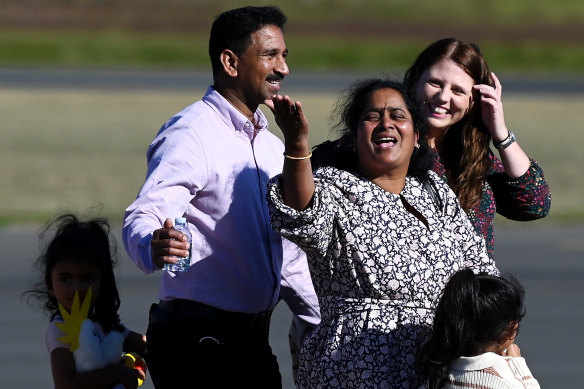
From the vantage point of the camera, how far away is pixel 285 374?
7609 mm

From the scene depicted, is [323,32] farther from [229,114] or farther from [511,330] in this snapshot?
[511,330]

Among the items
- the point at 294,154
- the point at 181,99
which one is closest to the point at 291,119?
the point at 294,154

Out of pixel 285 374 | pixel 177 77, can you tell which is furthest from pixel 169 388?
pixel 177 77

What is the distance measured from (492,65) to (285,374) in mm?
39202

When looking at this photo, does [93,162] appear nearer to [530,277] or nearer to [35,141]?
[35,141]

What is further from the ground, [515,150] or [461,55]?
[461,55]

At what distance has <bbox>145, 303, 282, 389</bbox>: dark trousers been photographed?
392 centimetres

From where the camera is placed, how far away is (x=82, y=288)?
14.1 feet

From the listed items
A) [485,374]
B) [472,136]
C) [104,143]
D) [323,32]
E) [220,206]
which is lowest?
[485,374]

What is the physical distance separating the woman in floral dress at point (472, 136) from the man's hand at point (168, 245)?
1142 mm

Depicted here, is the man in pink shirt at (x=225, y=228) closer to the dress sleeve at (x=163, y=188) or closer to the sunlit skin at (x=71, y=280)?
the dress sleeve at (x=163, y=188)

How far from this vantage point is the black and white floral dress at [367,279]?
11.6 feet

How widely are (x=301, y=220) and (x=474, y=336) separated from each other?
68 centimetres

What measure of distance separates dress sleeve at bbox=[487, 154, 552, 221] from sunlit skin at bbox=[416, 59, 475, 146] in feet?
0.88
